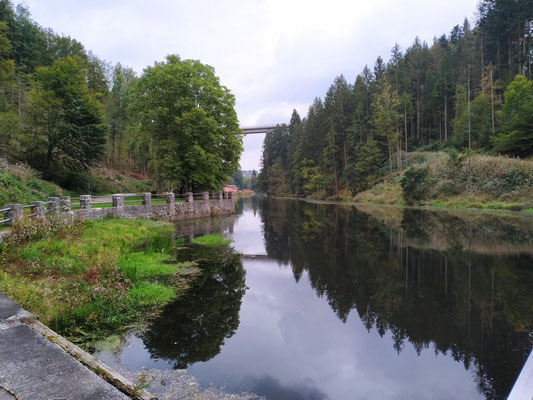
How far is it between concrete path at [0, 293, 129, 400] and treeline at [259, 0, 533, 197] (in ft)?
130

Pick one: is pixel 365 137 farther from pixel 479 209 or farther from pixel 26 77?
pixel 26 77

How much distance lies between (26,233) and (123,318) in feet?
18.4

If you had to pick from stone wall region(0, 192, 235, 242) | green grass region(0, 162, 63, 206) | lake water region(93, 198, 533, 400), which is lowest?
lake water region(93, 198, 533, 400)

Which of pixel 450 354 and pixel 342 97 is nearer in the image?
pixel 450 354

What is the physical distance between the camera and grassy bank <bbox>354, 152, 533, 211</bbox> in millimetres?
28469

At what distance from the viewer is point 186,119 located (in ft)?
90.5

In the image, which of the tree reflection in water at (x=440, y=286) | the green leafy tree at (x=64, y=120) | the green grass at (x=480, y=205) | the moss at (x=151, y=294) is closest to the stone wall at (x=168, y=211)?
the moss at (x=151, y=294)

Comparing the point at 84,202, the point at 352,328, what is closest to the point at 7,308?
the point at 352,328

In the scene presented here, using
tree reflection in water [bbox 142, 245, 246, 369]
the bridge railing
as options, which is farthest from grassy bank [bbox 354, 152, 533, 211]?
tree reflection in water [bbox 142, 245, 246, 369]

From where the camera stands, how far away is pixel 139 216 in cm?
2075

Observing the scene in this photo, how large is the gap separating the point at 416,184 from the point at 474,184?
5492mm

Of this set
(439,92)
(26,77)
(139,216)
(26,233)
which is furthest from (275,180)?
(26,233)

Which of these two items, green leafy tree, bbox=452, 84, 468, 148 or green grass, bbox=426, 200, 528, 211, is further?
green leafy tree, bbox=452, 84, 468, 148

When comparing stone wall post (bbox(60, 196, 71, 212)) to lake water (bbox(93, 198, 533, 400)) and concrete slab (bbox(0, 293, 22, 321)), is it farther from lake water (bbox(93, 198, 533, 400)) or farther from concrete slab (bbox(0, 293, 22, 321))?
concrete slab (bbox(0, 293, 22, 321))
